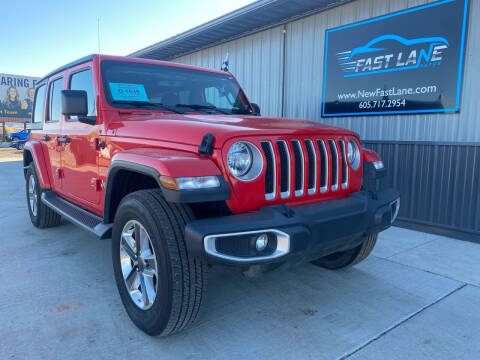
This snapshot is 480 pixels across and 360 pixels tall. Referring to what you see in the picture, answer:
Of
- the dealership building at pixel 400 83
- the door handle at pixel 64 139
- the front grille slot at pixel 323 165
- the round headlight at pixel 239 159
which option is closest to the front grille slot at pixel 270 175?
the round headlight at pixel 239 159

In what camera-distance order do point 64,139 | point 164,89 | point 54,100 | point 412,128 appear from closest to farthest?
point 164,89 < point 64,139 < point 54,100 < point 412,128

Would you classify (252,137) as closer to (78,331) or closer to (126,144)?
(126,144)

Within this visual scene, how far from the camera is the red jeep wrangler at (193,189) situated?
200cm

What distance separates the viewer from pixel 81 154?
3457 mm

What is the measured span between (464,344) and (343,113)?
404cm

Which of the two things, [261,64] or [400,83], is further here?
[261,64]

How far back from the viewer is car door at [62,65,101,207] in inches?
127

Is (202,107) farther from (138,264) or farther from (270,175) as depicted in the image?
(138,264)

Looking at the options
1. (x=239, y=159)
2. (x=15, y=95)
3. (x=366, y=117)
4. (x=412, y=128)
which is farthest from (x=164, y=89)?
(x=15, y=95)

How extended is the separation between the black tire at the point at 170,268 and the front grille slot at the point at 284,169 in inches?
23.9

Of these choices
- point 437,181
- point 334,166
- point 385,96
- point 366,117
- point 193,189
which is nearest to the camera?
point 193,189

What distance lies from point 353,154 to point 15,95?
43.2m

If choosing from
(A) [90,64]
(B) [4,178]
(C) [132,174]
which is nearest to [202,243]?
(C) [132,174]

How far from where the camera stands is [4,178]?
10.5 m
